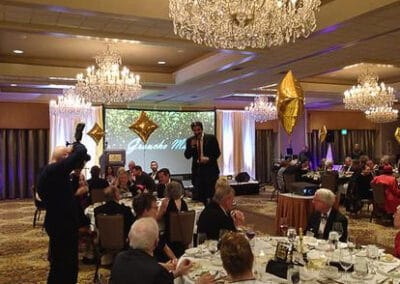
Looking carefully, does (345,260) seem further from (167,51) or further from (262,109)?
(262,109)

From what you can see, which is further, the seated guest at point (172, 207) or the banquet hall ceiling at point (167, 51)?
the banquet hall ceiling at point (167, 51)

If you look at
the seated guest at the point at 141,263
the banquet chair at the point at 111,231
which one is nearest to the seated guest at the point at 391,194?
the banquet chair at the point at 111,231

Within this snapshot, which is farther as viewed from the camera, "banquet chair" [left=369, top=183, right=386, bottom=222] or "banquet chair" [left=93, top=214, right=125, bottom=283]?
"banquet chair" [left=369, top=183, right=386, bottom=222]

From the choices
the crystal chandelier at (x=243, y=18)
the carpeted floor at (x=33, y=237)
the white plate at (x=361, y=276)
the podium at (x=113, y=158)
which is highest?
the crystal chandelier at (x=243, y=18)

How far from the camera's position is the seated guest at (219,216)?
12.1 ft

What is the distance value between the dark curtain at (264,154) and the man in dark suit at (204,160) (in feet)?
34.5

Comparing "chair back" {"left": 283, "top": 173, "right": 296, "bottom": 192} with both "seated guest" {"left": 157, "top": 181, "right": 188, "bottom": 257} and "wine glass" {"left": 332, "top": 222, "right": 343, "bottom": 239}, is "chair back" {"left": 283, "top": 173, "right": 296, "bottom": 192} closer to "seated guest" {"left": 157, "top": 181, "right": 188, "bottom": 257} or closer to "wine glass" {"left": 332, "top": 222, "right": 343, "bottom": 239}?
"seated guest" {"left": 157, "top": 181, "right": 188, "bottom": 257}

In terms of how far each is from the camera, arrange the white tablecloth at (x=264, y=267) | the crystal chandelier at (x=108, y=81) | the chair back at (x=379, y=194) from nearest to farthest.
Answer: the white tablecloth at (x=264, y=267) → the crystal chandelier at (x=108, y=81) → the chair back at (x=379, y=194)

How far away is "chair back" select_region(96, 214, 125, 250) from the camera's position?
4.60 meters

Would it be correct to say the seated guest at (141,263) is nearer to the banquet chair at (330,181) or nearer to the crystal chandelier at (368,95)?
the banquet chair at (330,181)

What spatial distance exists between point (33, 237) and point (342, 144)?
14.2m

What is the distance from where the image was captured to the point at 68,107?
401 inches

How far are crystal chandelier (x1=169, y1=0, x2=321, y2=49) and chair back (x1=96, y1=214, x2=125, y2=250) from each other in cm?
214

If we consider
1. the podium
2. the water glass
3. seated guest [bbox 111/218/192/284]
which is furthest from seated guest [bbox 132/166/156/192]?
the podium
